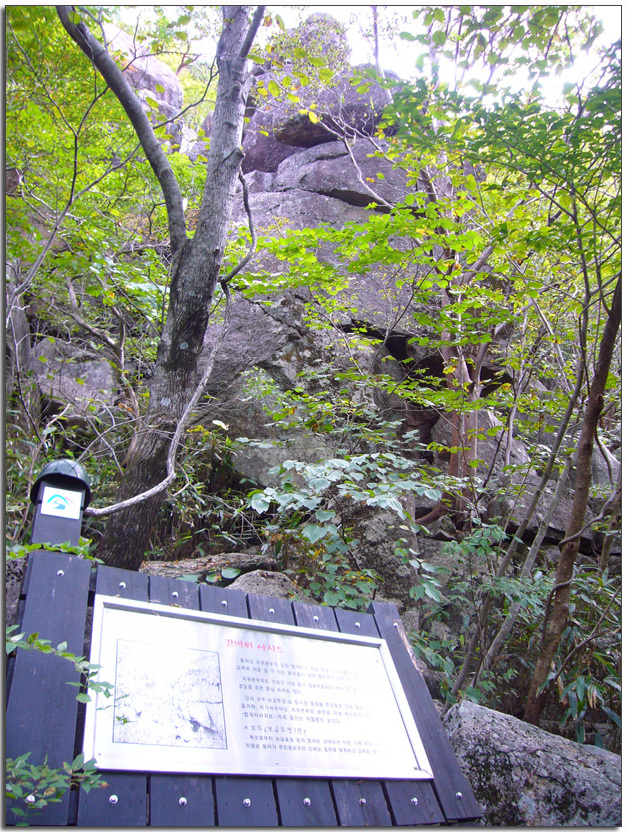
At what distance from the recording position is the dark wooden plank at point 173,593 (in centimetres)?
178

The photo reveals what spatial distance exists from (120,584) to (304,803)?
0.87 meters

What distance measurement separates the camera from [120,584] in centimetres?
174

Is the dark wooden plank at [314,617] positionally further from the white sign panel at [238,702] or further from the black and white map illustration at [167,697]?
the black and white map illustration at [167,697]

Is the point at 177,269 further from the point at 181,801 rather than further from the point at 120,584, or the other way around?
the point at 181,801

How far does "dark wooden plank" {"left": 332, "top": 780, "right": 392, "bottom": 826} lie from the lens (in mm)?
1543

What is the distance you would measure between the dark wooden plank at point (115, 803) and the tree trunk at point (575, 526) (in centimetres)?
237

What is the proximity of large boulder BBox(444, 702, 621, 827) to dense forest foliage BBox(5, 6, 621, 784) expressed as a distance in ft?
1.73

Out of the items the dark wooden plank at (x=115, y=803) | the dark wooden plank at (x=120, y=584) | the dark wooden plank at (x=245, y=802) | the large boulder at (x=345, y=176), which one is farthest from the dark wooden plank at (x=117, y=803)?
the large boulder at (x=345, y=176)

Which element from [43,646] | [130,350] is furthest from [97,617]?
[130,350]

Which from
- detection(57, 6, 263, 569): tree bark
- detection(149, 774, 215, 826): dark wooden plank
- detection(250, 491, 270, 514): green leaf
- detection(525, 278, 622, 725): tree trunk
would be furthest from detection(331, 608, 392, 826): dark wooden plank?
detection(57, 6, 263, 569): tree bark

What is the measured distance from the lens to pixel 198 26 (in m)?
4.41

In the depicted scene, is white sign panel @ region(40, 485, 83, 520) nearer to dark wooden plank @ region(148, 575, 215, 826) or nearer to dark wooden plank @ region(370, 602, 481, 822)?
dark wooden plank @ region(148, 575, 215, 826)

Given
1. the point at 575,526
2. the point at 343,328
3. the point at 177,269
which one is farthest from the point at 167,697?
the point at 343,328

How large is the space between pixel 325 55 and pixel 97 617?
8060mm
